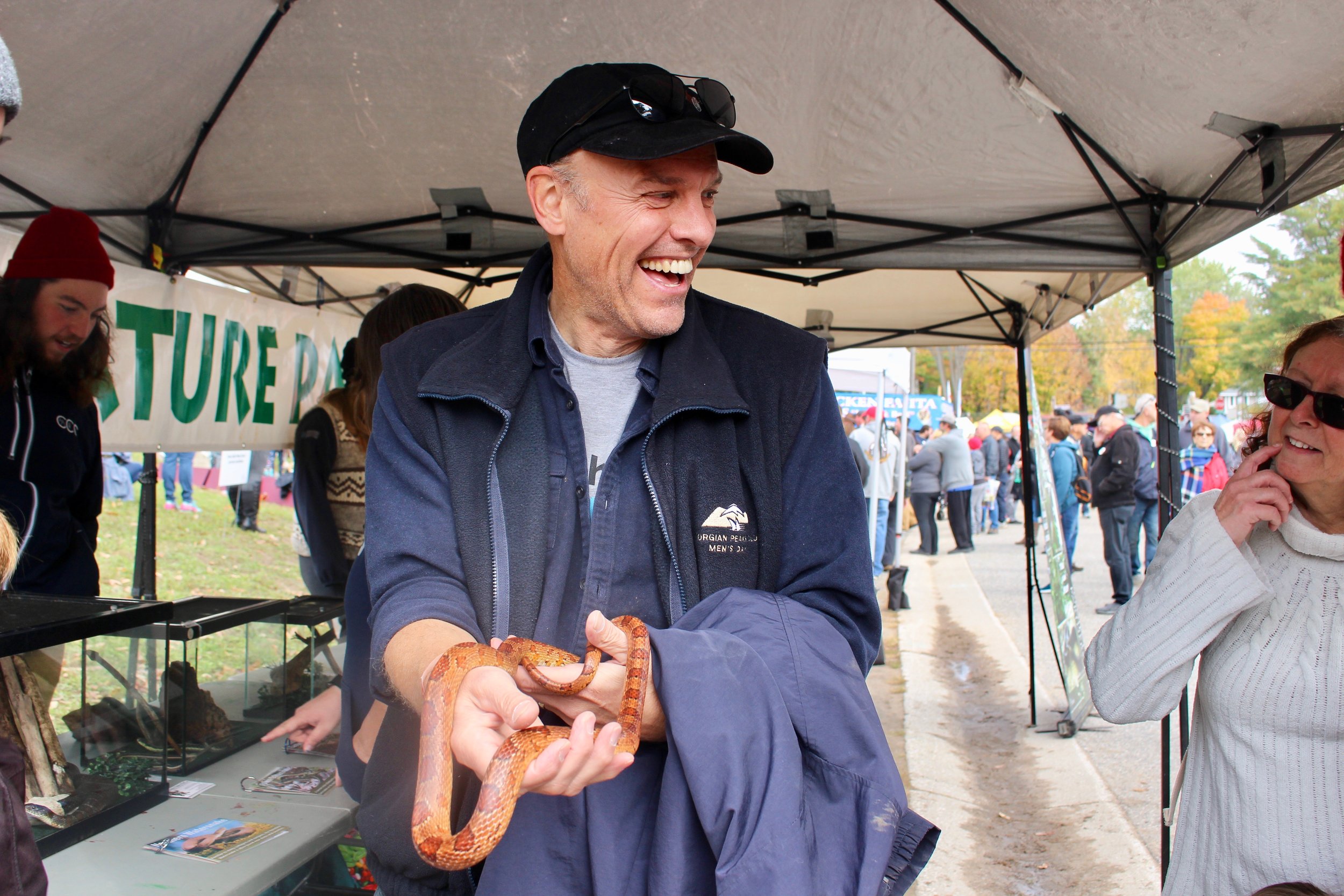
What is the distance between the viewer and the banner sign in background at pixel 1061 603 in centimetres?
620

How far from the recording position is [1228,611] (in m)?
2.40

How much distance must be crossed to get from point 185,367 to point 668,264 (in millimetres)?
3820

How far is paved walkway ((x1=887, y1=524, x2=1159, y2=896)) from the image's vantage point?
474 cm

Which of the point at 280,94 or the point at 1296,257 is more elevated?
the point at 1296,257

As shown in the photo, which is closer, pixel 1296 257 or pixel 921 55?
pixel 921 55

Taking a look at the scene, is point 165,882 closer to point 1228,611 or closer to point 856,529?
point 856,529

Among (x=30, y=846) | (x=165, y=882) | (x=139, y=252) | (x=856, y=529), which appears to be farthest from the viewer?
(x=139, y=252)

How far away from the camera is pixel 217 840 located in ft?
8.21

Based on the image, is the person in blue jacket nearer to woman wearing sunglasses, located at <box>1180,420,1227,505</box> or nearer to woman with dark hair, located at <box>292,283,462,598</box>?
woman wearing sunglasses, located at <box>1180,420,1227,505</box>

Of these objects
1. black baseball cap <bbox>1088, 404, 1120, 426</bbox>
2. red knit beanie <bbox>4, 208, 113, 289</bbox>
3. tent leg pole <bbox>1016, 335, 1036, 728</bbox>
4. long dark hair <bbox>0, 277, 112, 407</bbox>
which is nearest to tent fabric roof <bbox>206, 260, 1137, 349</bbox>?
tent leg pole <bbox>1016, 335, 1036, 728</bbox>

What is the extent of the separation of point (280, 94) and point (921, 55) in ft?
8.47

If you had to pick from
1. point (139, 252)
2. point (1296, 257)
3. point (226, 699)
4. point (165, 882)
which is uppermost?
A: point (1296, 257)

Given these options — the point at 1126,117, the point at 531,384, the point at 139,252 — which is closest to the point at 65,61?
the point at 139,252

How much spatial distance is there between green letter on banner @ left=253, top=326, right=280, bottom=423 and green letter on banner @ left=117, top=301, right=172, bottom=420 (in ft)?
2.22
